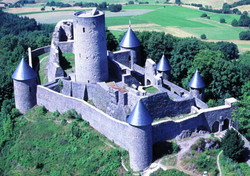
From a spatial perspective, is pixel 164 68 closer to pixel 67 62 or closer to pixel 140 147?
pixel 67 62

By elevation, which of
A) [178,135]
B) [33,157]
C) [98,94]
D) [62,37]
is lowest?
[33,157]

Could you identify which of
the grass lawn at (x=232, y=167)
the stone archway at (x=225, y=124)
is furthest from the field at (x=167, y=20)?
the grass lawn at (x=232, y=167)

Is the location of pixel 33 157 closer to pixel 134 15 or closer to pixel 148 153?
pixel 148 153

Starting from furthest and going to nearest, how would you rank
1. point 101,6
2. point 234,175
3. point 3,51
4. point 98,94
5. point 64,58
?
1. point 101,6
2. point 3,51
3. point 64,58
4. point 98,94
5. point 234,175

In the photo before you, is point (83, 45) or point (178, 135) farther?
point (83, 45)

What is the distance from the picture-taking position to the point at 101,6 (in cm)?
9506

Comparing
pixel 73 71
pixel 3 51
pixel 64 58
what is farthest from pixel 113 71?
pixel 3 51

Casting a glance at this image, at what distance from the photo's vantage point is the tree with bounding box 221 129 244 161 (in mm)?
29828

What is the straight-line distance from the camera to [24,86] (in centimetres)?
3794

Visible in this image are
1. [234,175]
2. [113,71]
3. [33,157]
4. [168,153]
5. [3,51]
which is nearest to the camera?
[234,175]

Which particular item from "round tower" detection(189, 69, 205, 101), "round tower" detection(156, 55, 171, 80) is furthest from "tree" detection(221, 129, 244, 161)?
"round tower" detection(156, 55, 171, 80)

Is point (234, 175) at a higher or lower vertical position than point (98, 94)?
lower

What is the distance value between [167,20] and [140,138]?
57757mm

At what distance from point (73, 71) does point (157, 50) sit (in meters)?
11.3
